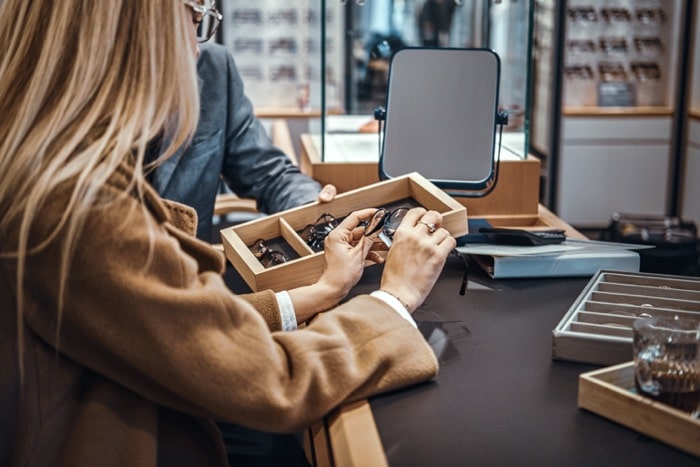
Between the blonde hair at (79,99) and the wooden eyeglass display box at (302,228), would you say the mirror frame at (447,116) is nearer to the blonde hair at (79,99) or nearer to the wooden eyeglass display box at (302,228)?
the wooden eyeglass display box at (302,228)

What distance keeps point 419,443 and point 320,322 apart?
0.23m

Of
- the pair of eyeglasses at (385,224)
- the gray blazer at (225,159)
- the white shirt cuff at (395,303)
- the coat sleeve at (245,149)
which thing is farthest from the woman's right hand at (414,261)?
the coat sleeve at (245,149)

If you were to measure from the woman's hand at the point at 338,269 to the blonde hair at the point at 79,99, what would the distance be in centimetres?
43

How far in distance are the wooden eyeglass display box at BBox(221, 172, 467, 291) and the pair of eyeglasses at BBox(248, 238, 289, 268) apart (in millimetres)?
13

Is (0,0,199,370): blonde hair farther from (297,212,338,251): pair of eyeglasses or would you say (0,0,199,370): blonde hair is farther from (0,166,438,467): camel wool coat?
(297,212,338,251): pair of eyeglasses

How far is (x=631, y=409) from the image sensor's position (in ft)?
3.59

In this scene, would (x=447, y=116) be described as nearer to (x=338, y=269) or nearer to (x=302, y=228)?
(x=302, y=228)

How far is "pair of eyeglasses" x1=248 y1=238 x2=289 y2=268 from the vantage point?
1724 mm

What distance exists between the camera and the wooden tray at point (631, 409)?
40.8 inches

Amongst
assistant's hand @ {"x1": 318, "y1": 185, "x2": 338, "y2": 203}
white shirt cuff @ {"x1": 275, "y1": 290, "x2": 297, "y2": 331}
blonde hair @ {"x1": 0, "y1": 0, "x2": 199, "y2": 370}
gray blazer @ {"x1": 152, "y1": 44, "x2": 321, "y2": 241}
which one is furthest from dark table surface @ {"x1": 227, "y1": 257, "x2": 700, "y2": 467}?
gray blazer @ {"x1": 152, "y1": 44, "x2": 321, "y2": 241}

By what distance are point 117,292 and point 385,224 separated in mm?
657

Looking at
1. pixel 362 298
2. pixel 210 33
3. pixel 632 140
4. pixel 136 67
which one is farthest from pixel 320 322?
pixel 632 140

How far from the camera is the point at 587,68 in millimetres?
5648

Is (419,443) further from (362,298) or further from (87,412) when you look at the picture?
(87,412)
